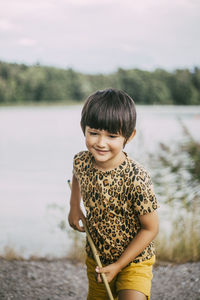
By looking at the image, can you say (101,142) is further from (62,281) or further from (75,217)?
(62,281)

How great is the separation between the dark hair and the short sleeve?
219mm

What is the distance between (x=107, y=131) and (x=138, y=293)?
0.72m

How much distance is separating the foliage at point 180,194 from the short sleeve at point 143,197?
2.20 metres

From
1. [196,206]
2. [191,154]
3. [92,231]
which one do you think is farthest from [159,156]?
[92,231]

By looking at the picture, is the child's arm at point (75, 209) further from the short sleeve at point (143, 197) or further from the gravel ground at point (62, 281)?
the gravel ground at point (62, 281)

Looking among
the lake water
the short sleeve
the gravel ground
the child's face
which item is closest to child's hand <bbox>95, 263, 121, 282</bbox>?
the short sleeve

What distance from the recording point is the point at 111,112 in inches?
62.4

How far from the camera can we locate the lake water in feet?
13.6

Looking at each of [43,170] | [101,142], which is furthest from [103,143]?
[43,170]

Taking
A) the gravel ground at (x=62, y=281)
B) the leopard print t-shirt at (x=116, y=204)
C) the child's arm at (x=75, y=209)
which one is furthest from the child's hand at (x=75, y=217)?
the gravel ground at (x=62, y=281)

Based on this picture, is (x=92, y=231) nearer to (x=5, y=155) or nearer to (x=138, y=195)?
(x=138, y=195)

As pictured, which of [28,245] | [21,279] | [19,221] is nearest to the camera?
[21,279]

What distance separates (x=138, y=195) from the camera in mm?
1584

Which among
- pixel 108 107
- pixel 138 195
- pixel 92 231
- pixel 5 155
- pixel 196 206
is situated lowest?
pixel 5 155
